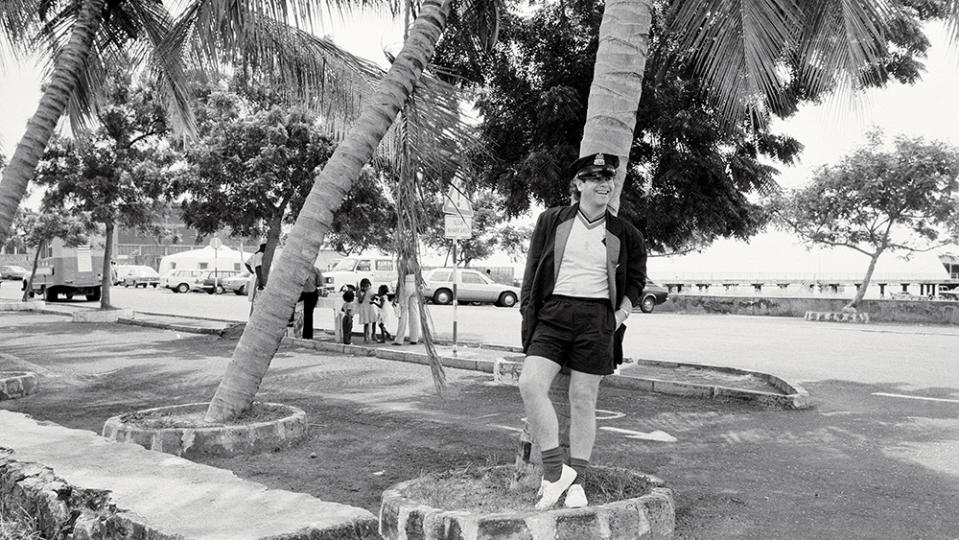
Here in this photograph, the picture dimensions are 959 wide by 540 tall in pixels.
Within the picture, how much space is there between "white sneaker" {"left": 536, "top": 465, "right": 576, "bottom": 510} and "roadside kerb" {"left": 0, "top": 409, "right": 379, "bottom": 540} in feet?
2.75

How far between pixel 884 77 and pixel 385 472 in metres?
9.02

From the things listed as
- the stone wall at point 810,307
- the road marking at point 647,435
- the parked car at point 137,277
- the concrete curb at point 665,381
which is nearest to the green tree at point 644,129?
the concrete curb at point 665,381

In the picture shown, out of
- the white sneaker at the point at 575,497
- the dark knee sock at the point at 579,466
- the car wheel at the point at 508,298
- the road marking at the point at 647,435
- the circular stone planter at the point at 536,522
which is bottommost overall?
the road marking at the point at 647,435

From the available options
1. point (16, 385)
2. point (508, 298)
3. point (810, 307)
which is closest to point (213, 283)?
point (508, 298)

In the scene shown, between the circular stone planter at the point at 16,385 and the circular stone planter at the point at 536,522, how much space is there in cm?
693

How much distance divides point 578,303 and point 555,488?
0.95 meters

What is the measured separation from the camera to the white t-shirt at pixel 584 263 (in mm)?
4199

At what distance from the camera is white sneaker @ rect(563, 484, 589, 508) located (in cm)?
391

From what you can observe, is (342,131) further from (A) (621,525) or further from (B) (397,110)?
(A) (621,525)

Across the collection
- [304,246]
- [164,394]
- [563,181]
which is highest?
[563,181]

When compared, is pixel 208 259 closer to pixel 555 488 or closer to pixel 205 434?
pixel 205 434

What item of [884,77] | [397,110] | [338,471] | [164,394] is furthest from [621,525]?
[884,77]

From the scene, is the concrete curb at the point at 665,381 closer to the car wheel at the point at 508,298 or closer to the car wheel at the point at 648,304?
the car wheel at the point at 648,304

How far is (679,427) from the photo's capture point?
7.57m
